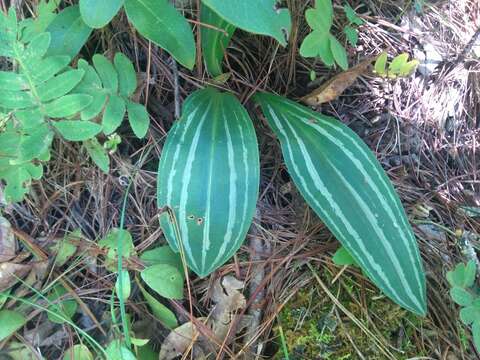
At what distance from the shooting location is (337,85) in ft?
3.98

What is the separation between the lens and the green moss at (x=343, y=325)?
1012 millimetres

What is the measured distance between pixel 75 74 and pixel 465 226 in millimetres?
893

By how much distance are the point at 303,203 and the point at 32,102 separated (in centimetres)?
59

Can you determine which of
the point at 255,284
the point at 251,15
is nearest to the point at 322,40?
the point at 251,15

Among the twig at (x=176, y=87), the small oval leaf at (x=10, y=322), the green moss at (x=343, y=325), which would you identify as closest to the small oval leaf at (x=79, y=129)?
the twig at (x=176, y=87)

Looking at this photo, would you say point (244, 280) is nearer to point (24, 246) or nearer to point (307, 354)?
point (307, 354)

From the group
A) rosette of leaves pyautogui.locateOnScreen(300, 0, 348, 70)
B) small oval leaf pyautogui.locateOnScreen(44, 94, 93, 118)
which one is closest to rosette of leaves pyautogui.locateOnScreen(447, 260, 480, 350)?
rosette of leaves pyautogui.locateOnScreen(300, 0, 348, 70)

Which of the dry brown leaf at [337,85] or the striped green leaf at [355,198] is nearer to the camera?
the striped green leaf at [355,198]

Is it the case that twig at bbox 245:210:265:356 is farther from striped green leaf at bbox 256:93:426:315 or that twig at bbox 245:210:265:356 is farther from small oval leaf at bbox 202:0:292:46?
small oval leaf at bbox 202:0:292:46

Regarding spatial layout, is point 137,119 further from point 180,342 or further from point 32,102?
point 180,342

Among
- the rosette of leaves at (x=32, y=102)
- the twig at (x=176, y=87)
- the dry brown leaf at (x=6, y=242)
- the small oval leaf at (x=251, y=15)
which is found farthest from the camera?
the twig at (x=176, y=87)

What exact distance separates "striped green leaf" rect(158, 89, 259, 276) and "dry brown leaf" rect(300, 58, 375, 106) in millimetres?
201

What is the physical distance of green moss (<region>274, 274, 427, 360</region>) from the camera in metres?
1.01

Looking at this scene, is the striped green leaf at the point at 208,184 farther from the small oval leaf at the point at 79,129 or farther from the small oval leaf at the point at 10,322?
the small oval leaf at the point at 10,322
